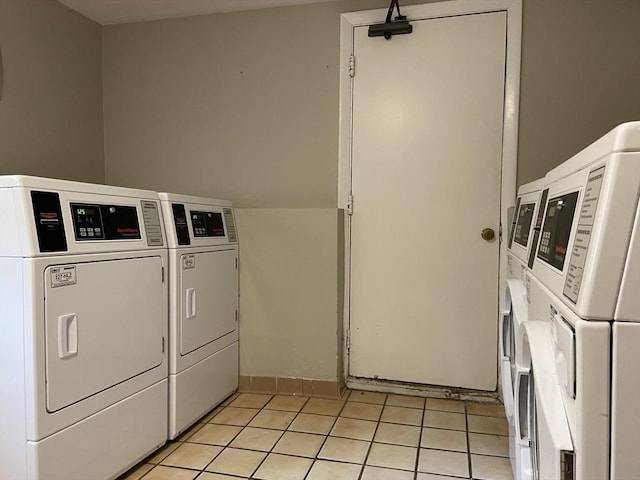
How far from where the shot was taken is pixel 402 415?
2453mm

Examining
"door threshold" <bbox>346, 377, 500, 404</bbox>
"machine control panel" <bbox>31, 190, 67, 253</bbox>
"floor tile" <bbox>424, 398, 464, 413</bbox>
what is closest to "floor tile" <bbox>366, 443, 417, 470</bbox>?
"floor tile" <bbox>424, 398, 464, 413</bbox>

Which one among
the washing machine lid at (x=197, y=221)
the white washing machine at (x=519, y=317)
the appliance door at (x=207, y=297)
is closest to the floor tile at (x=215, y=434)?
the appliance door at (x=207, y=297)

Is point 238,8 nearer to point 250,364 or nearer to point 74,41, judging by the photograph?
point 74,41

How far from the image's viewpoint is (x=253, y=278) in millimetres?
2812

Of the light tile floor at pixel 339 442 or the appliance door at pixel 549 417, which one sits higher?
the appliance door at pixel 549 417

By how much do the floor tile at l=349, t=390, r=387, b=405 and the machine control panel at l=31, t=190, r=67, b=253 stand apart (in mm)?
1793

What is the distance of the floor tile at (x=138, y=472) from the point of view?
184 centimetres

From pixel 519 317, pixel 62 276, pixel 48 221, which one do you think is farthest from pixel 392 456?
pixel 48 221

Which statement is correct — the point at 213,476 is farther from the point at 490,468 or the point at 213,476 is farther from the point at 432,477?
the point at 490,468

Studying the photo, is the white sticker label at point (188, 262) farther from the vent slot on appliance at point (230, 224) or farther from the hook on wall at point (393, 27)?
the hook on wall at point (393, 27)

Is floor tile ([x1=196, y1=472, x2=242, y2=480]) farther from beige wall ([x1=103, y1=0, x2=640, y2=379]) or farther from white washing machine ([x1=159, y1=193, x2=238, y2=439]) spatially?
beige wall ([x1=103, y1=0, x2=640, y2=379])

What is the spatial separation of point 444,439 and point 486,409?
1.55 feet

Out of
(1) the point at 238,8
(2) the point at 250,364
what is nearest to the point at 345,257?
A: (2) the point at 250,364

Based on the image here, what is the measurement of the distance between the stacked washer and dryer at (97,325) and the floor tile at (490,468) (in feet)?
4.30
